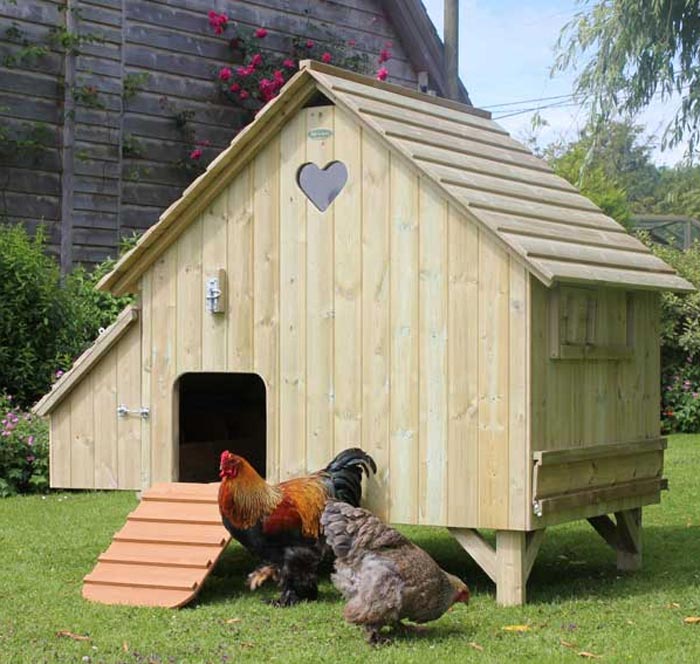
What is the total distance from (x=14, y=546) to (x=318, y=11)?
11.3 meters

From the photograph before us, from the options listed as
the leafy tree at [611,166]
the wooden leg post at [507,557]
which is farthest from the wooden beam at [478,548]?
the leafy tree at [611,166]

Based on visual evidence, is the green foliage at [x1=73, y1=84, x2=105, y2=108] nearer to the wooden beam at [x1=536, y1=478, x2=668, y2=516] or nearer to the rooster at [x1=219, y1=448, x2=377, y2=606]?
the rooster at [x1=219, y1=448, x2=377, y2=606]

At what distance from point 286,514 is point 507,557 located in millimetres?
1301

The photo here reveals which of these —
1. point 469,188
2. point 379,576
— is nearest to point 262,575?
point 379,576

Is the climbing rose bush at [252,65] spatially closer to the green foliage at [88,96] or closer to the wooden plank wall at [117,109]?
the wooden plank wall at [117,109]

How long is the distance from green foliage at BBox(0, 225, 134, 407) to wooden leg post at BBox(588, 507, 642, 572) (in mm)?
7248

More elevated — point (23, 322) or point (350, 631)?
point (23, 322)

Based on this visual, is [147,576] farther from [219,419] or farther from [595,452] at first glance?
[219,419]

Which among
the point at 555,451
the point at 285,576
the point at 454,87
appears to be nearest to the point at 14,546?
the point at 285,576

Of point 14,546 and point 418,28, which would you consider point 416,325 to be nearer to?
point 14,546

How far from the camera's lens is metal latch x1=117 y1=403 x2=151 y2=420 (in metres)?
9.27

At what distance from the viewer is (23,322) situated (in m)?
14.8

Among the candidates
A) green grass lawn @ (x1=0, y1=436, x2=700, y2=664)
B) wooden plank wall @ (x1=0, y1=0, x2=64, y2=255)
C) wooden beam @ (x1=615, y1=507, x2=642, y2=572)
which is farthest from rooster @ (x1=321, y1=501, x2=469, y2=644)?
wooden plank wall @ (x1=0, y1=0, x2=64, y2=255)

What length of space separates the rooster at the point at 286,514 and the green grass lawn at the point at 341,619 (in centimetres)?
20
